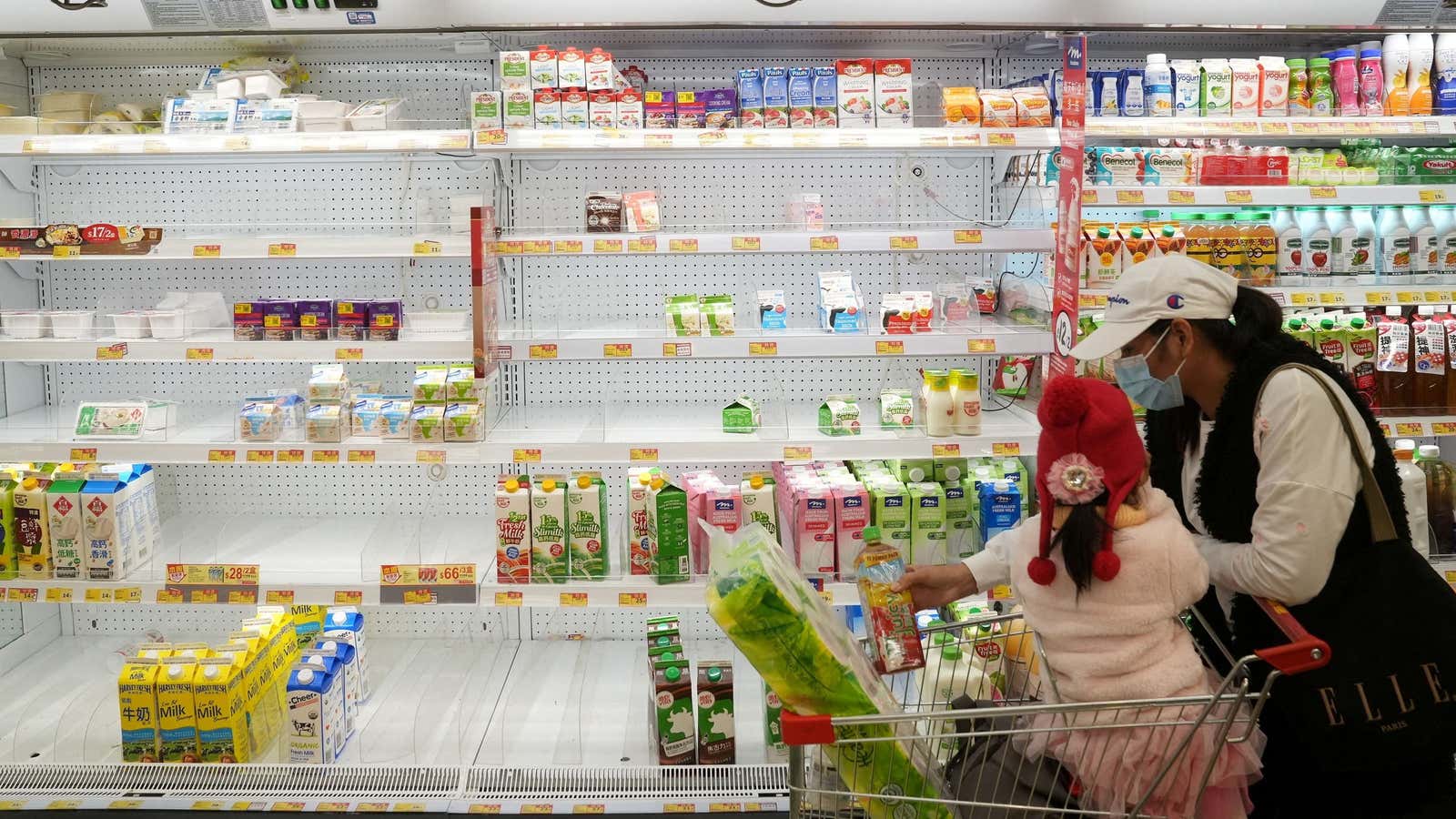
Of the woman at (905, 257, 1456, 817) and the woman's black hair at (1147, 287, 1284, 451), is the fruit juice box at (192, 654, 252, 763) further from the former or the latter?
the woman's black hair at (1147, 287, 1284, 451)

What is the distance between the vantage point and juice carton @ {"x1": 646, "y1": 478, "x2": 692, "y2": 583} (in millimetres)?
3350

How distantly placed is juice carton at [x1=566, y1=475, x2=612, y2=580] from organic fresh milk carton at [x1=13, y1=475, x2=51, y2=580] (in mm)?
1656

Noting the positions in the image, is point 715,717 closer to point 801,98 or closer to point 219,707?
point 219,707

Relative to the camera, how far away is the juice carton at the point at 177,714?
10.5 feet

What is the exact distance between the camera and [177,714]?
3.21 meters

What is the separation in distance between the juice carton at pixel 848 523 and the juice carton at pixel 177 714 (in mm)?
1946

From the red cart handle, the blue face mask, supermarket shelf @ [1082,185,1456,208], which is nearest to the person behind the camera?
the red cart handle

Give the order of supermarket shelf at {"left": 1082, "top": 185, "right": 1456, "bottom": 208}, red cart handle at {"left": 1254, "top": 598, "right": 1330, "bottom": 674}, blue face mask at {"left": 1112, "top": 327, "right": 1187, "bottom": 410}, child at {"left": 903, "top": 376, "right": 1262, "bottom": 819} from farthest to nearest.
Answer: supermarket shelf at {"left": 1082, "top": 185, "right": 1456, "bottom": 208} → blue face mask at {"left": 1112, "top": 327, "right": 1187, "bottom": 410} → child at {"left": 903, "top": 376, "right": 1262, "bottom": 819} → red cart handle at {"left": 1254, "top": 598, "right": 1330, "bottom": 674}

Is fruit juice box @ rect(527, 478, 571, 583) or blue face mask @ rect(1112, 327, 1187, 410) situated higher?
blue face mask @ rect(1112, 327, 1187, 410)

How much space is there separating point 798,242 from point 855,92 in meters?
0.52

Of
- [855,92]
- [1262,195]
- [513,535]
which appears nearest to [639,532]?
[513,535]

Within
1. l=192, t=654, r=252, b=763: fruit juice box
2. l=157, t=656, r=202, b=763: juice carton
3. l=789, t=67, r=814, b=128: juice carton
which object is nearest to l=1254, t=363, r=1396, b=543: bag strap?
l=789, t=67, r=814, b=128: juice carton

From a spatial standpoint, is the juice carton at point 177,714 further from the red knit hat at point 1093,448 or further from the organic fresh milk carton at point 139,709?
the red knit hat at point 1093,448

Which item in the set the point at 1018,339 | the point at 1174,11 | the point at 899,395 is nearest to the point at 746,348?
the point at 899,395
